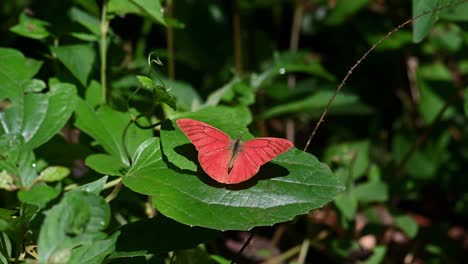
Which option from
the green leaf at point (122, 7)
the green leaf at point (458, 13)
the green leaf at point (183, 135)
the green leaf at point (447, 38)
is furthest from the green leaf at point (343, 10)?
the green leaf at point (183, 135)

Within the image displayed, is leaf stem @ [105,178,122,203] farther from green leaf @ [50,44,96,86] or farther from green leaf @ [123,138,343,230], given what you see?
green leaf @ [50,44,96,86]

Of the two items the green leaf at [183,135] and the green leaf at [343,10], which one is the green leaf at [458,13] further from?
the green leaf at [183,135]

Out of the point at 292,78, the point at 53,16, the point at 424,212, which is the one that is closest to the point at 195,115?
the point at 53,16

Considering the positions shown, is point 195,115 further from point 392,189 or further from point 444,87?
point 444,87

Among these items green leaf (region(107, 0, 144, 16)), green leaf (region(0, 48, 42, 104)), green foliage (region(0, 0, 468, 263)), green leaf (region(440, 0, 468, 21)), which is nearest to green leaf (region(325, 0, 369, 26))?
green foliage (region(0, 0, 468, 263))

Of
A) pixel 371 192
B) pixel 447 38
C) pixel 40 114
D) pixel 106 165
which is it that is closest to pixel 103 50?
pixel 40 114

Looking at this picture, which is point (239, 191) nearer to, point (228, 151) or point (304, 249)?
point (228, 151)
